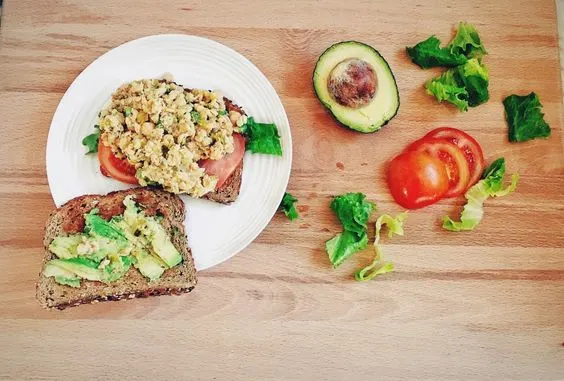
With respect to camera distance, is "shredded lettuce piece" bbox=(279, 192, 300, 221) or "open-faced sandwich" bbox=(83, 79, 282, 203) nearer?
"open-faced sandwich" bbox=(83, 79, 282, 203)

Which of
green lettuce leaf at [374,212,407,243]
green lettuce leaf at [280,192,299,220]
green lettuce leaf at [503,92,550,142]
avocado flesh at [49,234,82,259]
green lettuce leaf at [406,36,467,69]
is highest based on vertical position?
green lettuce leaf at [406,36,467,69]

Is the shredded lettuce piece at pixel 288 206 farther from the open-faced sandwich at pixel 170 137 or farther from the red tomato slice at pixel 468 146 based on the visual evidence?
the red tomato slice at pixel 468 146

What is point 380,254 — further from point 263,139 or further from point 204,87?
point 204,87

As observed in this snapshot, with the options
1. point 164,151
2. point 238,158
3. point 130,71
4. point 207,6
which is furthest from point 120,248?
point 207,6

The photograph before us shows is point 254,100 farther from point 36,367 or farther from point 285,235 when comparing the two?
point 36,367

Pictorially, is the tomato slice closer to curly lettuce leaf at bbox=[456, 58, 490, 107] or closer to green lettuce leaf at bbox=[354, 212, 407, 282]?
green lettuce leaf at bbox=[354, 212, 407, 282]

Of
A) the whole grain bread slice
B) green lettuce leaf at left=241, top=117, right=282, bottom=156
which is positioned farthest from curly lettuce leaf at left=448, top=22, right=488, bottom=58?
the whole grain bread slice
